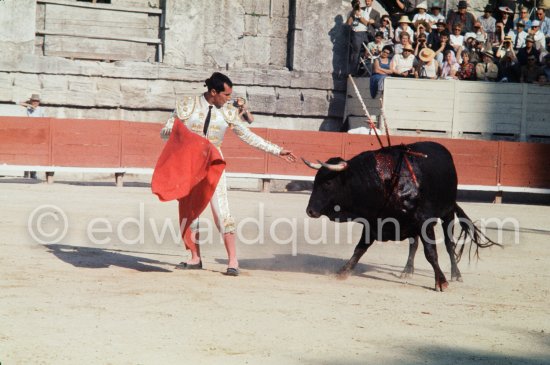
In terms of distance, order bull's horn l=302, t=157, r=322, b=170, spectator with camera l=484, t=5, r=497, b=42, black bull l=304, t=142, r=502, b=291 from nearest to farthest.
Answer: bull's horn l=302, t=157, r=322, b=170
black bull l=304, t=142, r=502, b=291
spectator with camera l=484, t=5, r=497, b=42

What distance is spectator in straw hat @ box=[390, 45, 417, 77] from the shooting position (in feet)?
51.5

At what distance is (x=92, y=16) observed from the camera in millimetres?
15953

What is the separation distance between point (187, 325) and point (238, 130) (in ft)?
6.80

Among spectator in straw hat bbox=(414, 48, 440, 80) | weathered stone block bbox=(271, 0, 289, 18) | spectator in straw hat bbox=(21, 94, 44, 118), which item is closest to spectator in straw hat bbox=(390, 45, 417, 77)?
spectator in straw hat bbox=(414, 48, 440, 80)

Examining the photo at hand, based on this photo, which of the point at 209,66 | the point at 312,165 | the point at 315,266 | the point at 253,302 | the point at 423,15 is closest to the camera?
the point at 253,302

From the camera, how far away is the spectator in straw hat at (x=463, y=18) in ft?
53.1

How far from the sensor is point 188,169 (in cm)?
653

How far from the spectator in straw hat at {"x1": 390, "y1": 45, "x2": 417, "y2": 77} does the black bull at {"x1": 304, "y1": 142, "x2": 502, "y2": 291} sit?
887 cm

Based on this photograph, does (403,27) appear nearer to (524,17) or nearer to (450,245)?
(524,17)

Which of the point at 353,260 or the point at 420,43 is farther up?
the point at 420,43

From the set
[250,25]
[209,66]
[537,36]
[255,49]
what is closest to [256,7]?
[250,25]

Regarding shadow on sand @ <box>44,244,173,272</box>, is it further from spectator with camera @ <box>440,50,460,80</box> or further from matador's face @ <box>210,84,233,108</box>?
spectator with camera @ <box>440,50,460,80</box>

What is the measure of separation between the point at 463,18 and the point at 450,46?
79 cm

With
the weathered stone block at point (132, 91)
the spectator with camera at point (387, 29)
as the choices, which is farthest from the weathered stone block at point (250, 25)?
the spectator with camera at point (387, 29)
